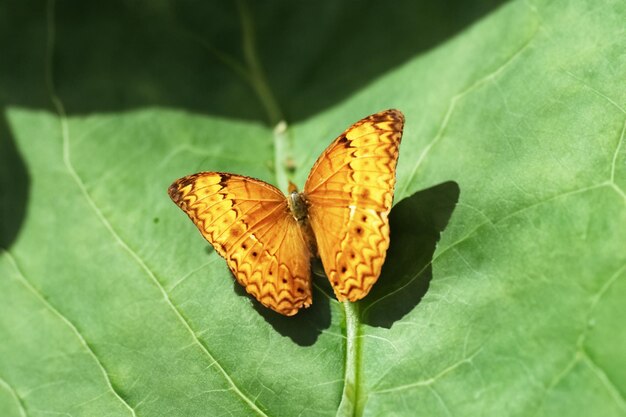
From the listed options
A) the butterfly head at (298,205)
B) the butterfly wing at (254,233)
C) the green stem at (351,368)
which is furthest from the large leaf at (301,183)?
the butterfly head at (298,205)

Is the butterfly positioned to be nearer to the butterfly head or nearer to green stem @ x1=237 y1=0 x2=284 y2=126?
the butterfly head

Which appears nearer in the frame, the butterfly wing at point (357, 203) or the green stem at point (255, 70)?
the butterfly wing at point (357, 203)

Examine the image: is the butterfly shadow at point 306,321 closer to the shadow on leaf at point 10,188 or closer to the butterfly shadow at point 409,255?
the butterfly shadow at point 409,255

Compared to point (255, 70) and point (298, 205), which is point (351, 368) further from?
point (255, 70)

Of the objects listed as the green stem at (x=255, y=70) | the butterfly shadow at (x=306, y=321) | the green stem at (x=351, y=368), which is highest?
the green stem at (x=255, y=70)

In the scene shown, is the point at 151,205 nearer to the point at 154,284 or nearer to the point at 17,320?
the point at 154,284

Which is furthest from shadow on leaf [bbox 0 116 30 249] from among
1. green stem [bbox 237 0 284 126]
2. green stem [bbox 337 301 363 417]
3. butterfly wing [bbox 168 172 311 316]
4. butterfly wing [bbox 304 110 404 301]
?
green stem [bbox 337 301 363 417]
